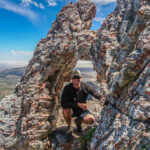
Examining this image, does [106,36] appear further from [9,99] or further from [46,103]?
[9,99]

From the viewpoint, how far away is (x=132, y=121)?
5.24 meters

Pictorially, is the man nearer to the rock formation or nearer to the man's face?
the man's face

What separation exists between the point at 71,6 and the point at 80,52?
4085 mm

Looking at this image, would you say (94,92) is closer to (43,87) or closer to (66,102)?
(66,102)

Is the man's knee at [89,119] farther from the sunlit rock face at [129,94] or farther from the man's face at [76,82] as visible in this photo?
the sunlit rock face at [129,94]

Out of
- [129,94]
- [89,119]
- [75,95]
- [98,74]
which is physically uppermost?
[98,74]

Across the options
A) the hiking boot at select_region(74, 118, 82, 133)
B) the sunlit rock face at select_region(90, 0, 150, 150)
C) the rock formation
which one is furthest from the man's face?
the hiking boot at select_region(74, 118, 82, 133)

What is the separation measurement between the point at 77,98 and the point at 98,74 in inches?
78.5

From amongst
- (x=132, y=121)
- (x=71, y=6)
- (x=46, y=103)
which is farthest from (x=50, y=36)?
(x=132, y=121)

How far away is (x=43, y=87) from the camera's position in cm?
1112

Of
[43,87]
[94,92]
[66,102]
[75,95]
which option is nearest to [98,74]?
[94,92]

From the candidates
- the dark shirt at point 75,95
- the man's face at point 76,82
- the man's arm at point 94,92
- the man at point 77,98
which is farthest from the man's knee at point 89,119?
the man's face at point 76,82

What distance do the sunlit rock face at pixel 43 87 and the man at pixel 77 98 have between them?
2.23m

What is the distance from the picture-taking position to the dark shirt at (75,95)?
9.03 m
